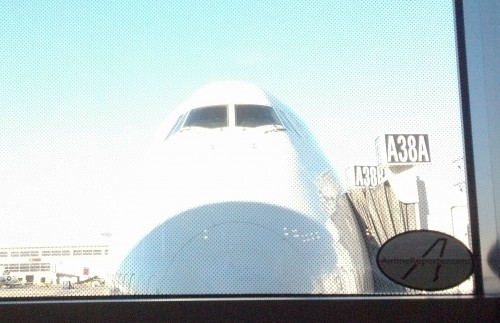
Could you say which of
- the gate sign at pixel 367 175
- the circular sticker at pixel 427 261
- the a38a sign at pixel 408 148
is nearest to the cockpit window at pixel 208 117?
the gate sign at pixel 367 175

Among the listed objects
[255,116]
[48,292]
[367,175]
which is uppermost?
[255,116]

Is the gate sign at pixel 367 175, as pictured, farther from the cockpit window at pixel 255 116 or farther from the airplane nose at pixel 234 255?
the cockpit window at pixel 255 116

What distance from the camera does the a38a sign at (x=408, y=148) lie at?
6.85ft

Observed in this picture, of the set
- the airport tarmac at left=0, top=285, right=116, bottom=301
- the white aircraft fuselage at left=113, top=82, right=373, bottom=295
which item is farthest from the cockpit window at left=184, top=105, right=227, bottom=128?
the airport tarmac at left=0, top=285, right=116, bottom=301

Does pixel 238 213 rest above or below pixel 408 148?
below

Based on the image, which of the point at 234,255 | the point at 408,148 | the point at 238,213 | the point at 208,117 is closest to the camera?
the point at 408,148

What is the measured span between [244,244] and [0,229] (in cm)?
94

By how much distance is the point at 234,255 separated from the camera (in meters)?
2.52

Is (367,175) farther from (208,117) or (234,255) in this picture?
(208,117)

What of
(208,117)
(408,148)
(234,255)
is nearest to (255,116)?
(208,117)

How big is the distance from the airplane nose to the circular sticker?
0.32m

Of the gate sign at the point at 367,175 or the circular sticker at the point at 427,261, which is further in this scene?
the gate sign at the point at 367,175

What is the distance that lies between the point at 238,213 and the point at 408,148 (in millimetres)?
944

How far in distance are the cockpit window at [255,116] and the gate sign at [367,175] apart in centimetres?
171
